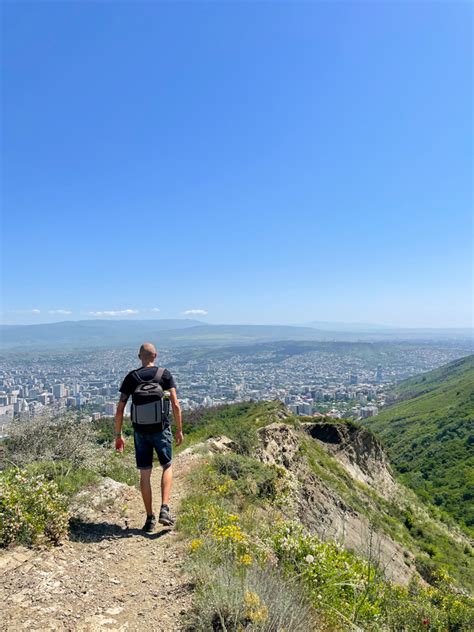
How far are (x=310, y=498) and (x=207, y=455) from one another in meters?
5.73

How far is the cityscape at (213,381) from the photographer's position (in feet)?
179

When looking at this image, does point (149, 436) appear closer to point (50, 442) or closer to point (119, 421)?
point (119, 421)

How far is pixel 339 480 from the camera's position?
18.8 meters

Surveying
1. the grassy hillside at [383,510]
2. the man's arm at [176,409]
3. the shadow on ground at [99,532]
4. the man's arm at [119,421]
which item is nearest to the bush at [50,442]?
the shadow on ground at [99,532]

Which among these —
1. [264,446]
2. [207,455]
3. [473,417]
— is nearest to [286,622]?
[207,455]

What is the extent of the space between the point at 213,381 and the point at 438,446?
230ft

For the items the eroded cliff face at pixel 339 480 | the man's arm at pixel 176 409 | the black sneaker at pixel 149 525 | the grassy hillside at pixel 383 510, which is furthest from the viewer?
the grassy hillside at pixel 383 510

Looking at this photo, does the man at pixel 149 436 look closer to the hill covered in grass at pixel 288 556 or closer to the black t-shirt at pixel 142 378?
the black t-shirt at pixel 142 378

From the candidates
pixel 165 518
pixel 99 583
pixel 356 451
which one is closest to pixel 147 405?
pixel 165 518

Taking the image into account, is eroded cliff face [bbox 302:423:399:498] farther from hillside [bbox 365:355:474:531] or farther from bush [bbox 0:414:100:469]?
bush [bbox 0:414:100:469]

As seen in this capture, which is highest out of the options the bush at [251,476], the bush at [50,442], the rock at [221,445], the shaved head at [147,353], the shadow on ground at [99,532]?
the shaved head at [147,353]

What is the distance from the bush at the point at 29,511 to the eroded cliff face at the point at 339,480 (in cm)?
485

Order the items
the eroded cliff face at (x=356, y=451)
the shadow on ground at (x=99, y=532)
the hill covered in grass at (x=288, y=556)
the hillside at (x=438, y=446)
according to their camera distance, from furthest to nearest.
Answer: the hillside at (x=438, y=446)
the eroded cliff face at (x=356, y=451)
the shadow on ground at (x=99, y=532)
the hill covered in grass at (x=288, y=556)

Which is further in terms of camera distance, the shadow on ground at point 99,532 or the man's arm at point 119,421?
the man's arm at point 119,421
